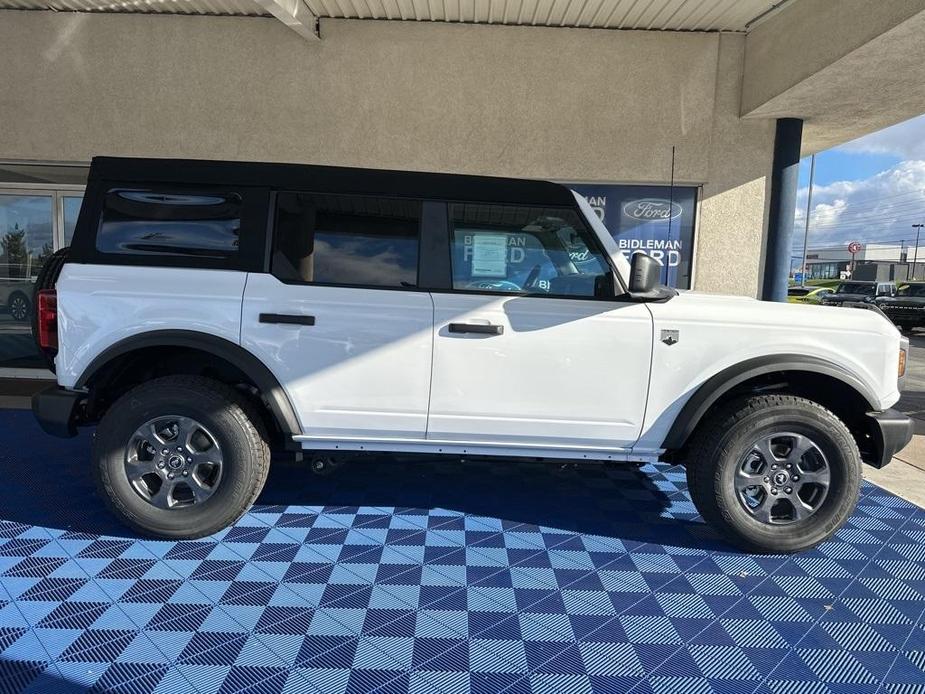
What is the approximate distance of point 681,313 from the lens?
315 cm

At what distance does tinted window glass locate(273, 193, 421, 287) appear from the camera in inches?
125

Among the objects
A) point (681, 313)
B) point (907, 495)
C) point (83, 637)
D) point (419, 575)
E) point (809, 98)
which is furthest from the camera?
point (809, 98)

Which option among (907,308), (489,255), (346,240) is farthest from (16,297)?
(907,308)

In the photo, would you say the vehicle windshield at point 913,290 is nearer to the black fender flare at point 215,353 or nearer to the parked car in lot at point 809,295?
the parked car in lot at point 809,295

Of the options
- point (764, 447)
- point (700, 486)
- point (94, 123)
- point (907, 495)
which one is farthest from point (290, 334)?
point (94, 123)

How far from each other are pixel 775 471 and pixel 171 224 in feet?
11.4

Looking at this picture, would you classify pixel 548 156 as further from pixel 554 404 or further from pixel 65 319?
pixel 65 319

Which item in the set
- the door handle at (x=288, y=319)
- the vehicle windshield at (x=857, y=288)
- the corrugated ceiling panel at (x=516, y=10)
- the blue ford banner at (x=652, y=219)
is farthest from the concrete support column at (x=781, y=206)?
the vehicle windshield at (x=857, y=288)

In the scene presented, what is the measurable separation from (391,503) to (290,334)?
133cm

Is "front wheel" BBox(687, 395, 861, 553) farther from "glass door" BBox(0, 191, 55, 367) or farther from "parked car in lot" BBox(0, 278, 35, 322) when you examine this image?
"parked car in lot" BBox(0, 278, 35, 322)

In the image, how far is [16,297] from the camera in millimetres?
7371

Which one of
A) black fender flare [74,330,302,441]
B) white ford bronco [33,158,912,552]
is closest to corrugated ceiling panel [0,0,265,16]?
white ford bronco [33,158,912,552]

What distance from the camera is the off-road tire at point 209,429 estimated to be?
3.10m

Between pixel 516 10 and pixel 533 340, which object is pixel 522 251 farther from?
pixel 516 10
